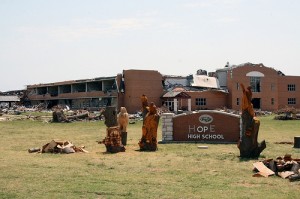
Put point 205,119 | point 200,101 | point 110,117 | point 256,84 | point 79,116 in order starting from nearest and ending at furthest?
point 110,117 < point 205,119 < point 79,116 < point 200,101 < point 256,84

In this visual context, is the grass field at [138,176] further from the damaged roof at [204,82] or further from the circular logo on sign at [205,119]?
the damaged roof at [204,82]

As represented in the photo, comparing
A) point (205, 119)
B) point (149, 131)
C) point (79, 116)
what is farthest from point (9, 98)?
point (149, 131)

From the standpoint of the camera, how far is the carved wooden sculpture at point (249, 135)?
1678cm

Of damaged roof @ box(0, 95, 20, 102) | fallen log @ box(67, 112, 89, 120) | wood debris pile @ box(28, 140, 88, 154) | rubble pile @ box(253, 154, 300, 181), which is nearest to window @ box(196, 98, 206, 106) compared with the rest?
fallen log @ box(67, 112, 89, 120)

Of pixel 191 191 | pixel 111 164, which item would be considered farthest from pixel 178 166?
pixel 191 191

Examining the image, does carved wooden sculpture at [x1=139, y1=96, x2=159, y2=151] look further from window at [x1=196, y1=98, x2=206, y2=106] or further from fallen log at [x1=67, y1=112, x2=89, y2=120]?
window at [x1=196, y1=98, x2=206, y2=106]

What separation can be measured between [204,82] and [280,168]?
55.8 metres

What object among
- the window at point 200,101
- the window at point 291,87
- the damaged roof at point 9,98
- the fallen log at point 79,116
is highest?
the window at point 291,87

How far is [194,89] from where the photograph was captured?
66125 mm

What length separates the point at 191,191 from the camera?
10.5 metres

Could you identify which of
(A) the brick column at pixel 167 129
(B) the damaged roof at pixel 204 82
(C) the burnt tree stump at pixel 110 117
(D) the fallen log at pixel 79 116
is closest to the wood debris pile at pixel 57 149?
(C) the burnt tree stump at pixel 110 117

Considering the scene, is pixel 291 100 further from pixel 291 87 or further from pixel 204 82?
pixel 204 82

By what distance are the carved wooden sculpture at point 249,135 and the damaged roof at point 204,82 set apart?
4967 centimetres

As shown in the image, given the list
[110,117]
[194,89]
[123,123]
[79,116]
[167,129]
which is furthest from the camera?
[194,89]
